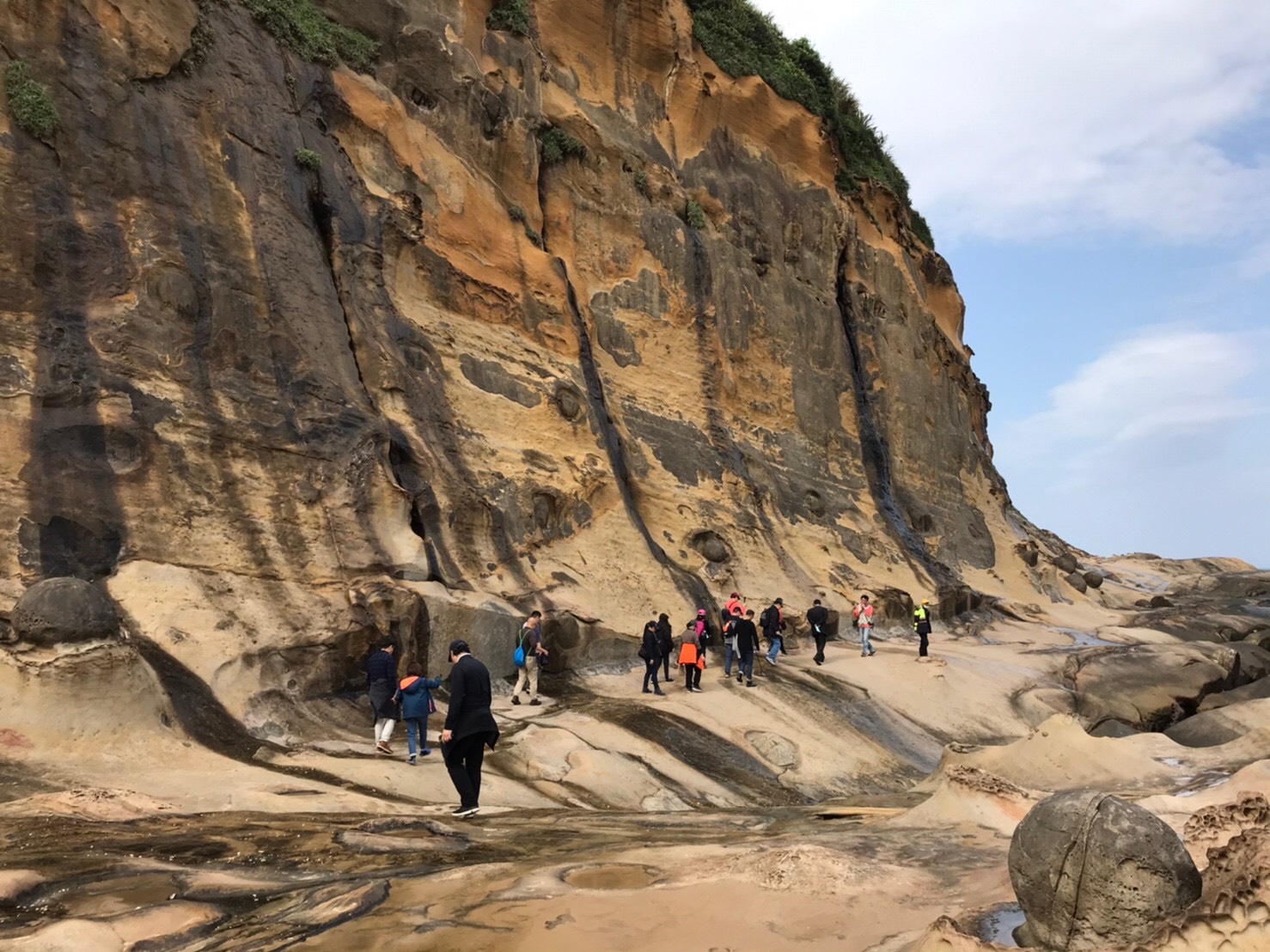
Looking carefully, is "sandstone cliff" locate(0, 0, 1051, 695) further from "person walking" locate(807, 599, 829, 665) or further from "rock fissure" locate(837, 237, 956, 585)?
"person walking" locate(807, 599, 829, 665)

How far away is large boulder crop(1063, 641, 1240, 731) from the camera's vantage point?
1812cm

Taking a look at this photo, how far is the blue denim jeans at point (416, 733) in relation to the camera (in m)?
9.93

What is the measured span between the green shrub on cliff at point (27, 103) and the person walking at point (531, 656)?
8.72 m

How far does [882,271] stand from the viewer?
30922mm

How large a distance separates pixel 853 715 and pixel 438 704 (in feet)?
22.0

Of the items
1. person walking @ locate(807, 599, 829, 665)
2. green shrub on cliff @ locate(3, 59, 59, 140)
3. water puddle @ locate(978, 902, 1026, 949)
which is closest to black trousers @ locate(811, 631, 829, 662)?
person walking @ locate(807, 599, 829, 665)

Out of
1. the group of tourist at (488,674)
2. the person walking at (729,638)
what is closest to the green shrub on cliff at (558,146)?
the group of tourist at (488,674)

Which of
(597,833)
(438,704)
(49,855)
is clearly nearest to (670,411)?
(438,704)

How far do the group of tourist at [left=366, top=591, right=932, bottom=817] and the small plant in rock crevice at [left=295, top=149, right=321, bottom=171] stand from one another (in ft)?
26.3

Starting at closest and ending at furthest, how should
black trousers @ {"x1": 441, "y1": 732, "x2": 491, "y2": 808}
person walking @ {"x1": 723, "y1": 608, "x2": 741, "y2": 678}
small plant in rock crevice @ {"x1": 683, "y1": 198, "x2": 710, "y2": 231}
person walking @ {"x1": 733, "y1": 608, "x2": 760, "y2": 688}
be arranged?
black trousers @ {"x1": 441, "y1": 732, "x2": 491, "y2": 808} → person walking @ {"x1": 733, "y1": 608, "x2": 760, "y2": 688} → person walking @ {"x1": 723, "y1": 608, "x2": 741, "y2": 678} → small plant in rock crevice @ {"x1": 683, "y1": 198, "x2": 710, "y2": 231}

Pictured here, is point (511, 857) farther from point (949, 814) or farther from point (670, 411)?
point (670, 411)

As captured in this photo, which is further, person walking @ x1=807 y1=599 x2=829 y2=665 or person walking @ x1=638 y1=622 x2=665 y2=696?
person walking @ x1=807 y1=599 x2=829 y2=665

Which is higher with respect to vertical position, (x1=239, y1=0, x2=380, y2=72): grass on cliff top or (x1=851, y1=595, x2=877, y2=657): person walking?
(x1=239, y1=0, x2=380, y2=72): grass on cliff top

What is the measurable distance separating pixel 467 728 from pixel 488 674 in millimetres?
1319
